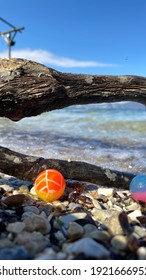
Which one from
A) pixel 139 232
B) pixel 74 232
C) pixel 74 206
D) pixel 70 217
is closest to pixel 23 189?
pixel 74 206

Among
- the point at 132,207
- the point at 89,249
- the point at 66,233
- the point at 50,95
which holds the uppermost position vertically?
the point at 50,95

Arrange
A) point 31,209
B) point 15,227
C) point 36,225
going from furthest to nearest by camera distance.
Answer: point 31,209 < point 36,225 < point 15,227

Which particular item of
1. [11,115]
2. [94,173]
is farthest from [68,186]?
[11,115]

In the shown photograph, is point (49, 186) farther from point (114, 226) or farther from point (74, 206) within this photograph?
point (114, 226)

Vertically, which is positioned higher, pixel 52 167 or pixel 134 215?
pixel 52 167
